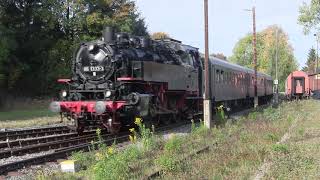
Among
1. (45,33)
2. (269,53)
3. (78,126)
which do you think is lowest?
(78,126)

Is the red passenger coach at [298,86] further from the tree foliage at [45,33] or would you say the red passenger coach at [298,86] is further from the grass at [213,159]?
the grass at [213,159]

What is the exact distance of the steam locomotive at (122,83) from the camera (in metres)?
17.7

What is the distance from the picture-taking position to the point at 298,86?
61656 millimetres

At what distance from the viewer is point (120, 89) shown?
17.8m

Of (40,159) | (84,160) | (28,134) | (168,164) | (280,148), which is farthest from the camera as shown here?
(28,134)

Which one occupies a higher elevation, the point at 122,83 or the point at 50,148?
the point at 122,83

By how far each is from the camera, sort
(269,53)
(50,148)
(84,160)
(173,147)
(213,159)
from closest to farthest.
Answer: (213,159) < (84,160) < (173,147) < (50,148) < (269,53)

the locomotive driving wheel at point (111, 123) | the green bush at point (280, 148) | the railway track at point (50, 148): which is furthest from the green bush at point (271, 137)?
the locomotive driving wheel at point (111, 123)

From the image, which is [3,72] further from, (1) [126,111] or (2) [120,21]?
(1) [126,111]

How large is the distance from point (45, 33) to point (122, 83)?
33.8m

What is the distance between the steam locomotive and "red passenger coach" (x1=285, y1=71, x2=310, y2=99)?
39.8 m

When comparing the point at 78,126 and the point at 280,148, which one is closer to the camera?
the point at 280,148

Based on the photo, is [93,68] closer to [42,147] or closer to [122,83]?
[122,83]

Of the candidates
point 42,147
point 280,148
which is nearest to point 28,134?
point 42,147
